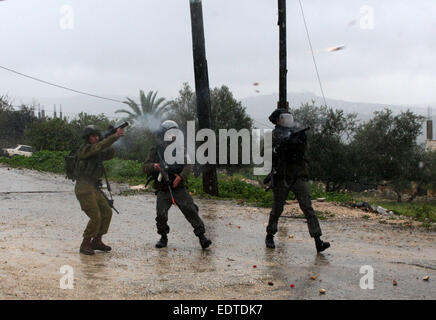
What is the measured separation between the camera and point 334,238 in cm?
881

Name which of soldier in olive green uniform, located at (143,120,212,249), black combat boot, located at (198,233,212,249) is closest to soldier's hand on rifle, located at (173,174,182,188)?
soldier in olive green uniform, located at (143,120,212,249)

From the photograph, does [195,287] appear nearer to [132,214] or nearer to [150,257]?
[150,257]

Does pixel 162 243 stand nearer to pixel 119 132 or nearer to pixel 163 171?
pixel 163 171

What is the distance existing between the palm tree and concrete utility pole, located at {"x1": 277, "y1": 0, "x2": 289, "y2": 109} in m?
30.3

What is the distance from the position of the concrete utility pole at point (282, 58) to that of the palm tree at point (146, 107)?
30333 millimetres

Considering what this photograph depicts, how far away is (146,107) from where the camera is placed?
4697 cm

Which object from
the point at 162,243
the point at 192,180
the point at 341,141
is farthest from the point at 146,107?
the point at 162,243

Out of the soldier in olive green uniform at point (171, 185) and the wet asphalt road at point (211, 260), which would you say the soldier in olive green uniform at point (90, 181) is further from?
the soldier in olive green uniform at point (171, 185)

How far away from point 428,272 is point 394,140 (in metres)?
30.8

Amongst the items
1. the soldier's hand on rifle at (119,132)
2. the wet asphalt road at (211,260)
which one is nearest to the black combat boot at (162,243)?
the wet asphalt road at (211,260)

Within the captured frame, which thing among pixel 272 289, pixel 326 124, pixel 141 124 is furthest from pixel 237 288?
pixel 141 124

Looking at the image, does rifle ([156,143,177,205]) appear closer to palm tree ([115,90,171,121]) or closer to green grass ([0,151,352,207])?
green grass ([0,151,352,207])

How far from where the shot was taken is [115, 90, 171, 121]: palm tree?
45.4 metres
